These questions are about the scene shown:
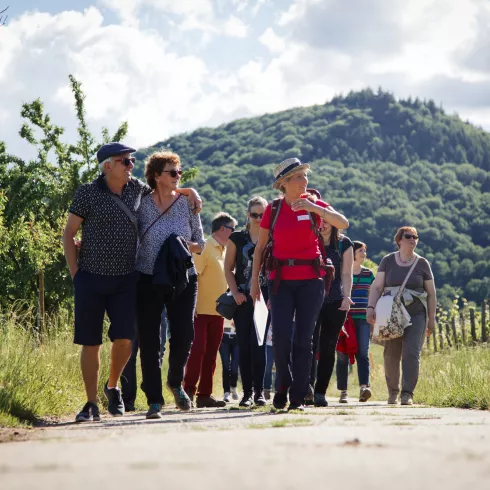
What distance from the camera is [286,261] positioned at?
27.2 feet

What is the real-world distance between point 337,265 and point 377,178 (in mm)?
169263

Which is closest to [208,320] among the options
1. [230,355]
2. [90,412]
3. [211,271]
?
[211,271]

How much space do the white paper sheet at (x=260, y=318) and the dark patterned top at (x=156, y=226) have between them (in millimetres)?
1672

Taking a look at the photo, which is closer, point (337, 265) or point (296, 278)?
point (296, 278)

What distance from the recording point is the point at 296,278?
8.28 m

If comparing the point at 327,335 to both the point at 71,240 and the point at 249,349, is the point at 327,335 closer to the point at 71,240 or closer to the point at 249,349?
the point at 249,349

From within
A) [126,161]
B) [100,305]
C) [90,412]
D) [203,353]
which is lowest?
[90,412]

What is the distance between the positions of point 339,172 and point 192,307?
16815 centimetres

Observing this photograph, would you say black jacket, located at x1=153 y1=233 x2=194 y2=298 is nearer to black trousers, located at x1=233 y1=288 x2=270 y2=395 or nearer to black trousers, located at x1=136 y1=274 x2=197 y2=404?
black trousers, located at x1=136 y1=274 x2=197 y2=404

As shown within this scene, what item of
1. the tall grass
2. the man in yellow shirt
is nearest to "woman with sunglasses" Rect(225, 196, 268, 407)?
the man in yellow shirt

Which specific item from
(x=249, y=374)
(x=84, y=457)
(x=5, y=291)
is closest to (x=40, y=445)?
(x=84, y=457)

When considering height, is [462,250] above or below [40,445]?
above

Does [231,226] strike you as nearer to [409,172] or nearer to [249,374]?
[249,374]

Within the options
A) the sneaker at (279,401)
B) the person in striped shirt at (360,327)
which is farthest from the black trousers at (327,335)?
the sneaker at (279,401)
